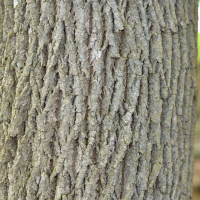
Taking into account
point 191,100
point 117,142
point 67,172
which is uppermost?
point 191,100

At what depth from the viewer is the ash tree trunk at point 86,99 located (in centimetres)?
133

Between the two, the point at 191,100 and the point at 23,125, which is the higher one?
the point at 191,100

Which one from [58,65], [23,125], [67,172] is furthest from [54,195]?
[58,65]

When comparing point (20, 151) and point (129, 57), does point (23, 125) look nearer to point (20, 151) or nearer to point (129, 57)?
point (20, 151)

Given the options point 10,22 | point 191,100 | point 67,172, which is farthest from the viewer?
point 191,100

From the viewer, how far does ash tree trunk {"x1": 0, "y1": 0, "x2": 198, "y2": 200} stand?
52.2 inches

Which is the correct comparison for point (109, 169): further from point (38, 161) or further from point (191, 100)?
point (191, 100)

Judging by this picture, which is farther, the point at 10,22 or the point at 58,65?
the point at 10,22

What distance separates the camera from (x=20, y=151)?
1378 mm

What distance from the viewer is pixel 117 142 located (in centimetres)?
135

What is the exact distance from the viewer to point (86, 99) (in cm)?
133

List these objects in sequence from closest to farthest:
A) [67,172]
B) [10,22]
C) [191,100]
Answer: [67,172]
[10,22]
[191,100]

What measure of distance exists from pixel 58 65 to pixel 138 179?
76cm

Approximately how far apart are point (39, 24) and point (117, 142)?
0.76 m
